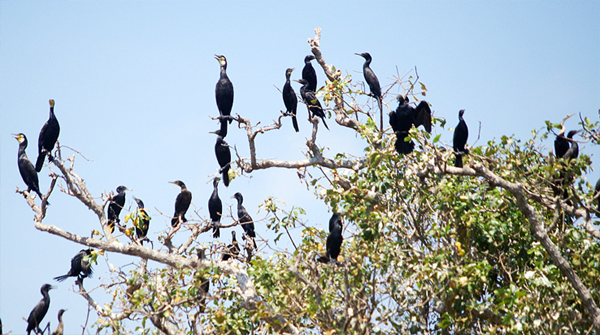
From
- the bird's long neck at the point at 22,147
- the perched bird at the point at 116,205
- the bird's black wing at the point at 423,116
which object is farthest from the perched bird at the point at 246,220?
the bird's long neck at the point at 22,147

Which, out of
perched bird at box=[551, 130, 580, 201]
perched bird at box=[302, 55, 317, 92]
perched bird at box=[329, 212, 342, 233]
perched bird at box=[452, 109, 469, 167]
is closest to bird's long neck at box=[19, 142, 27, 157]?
perched bird at box=[302, 55, 317, 92]

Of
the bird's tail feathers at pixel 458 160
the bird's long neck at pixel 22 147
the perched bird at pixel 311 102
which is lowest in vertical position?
the bird's tail feathers at pixel 458 160

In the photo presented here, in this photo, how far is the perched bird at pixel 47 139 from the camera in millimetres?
7770

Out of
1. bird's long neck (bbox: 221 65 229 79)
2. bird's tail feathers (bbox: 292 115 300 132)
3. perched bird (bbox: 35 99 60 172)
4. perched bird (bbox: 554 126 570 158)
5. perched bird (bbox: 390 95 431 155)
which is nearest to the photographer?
perched bird (bbox: 554 126 570 158)

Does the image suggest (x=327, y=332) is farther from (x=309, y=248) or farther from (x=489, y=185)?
(x=489, y=185)

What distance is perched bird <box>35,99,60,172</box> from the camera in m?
7.77

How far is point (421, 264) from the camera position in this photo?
5234 mm

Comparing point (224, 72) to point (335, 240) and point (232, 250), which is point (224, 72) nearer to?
point (232, 250)

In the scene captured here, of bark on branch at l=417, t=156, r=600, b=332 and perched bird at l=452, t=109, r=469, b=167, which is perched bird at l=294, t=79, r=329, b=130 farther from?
bark on branch at l=417, t=156, r=600, b=332

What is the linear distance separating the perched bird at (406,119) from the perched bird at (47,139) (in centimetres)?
413

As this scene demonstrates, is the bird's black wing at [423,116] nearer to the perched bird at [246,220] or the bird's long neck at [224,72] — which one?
the perched bird at [246,220]

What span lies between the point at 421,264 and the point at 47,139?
16.3 ft

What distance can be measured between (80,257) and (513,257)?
5.08m

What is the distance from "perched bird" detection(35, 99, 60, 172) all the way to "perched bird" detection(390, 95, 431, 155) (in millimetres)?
4132
